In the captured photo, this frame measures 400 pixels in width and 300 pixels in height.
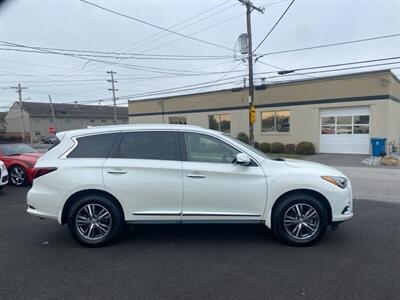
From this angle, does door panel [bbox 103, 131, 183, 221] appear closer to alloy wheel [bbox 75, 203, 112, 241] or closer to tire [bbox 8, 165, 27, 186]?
alloy wheel [bbox 75, 203, 112, 241]

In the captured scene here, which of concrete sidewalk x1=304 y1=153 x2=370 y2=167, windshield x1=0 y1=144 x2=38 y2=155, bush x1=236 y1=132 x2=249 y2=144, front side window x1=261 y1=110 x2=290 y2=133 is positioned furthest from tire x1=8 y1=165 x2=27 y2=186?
front side window x1=261 y1=110 x2=290 y2=133

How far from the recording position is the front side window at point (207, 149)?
441 centimetres

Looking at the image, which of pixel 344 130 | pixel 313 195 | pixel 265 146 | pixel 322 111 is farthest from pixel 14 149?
pixel 344 130

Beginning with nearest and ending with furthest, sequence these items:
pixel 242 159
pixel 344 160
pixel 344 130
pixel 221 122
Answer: pixel 242 159, pixel 344 160, pixel 344 130, pixel 221 122

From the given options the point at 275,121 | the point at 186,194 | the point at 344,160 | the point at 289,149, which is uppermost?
the point at 275,121

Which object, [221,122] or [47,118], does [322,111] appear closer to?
[221,122]

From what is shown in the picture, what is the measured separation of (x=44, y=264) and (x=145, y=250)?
1.27 metres

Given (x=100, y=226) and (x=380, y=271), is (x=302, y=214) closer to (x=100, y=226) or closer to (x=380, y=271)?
(x=380, y=271)

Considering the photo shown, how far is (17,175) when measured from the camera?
31.2 ft

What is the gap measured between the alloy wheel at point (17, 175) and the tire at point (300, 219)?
839 cm

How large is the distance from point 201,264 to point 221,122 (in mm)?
21822

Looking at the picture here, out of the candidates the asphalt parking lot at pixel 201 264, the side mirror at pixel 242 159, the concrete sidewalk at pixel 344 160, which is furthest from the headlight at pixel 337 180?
the concrete sidewalk at pixel 344 160

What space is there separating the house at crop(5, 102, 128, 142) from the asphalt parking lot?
5723 centimetres

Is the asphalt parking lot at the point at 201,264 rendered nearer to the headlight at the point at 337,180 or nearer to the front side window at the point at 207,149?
the headlight at the point at 337,180
